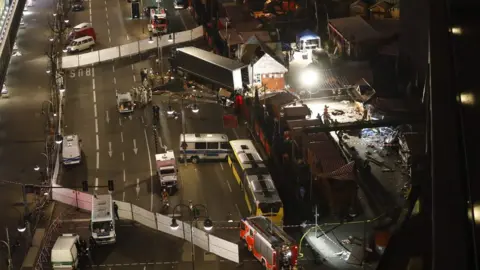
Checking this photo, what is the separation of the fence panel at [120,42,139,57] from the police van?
412 inches

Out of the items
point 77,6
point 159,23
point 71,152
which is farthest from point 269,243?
point 77,6

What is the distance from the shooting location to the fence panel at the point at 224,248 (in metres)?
16.7

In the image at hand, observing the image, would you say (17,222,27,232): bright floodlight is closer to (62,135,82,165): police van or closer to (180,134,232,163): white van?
(62,135,82,165): police van

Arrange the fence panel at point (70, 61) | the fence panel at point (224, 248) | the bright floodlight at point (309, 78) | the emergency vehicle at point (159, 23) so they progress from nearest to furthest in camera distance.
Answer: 1. the fence panel at point (224, 248)
2. the bright floodlight at point (309, 78)
3. the fence panel at point (70, 61)
4. the emergency vehicle at point (159, 23)

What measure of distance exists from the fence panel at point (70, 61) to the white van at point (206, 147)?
443 inches

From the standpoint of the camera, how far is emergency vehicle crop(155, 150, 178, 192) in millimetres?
20391

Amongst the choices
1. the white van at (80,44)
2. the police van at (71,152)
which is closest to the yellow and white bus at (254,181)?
the police van at (71,152)

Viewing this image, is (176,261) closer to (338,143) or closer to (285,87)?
(338,143)

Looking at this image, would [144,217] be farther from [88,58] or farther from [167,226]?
[88,58]

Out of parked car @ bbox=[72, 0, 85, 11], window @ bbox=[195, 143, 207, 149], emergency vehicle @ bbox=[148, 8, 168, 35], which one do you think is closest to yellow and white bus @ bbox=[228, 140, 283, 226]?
window @ bbox=[195, 143, 207, 149]

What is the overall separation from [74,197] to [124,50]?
14.1 metres

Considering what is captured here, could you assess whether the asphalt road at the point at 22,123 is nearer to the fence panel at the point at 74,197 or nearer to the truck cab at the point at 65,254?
the fence panel at the point at 74,197

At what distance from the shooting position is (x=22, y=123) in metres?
25.7

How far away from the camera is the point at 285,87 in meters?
27.4
